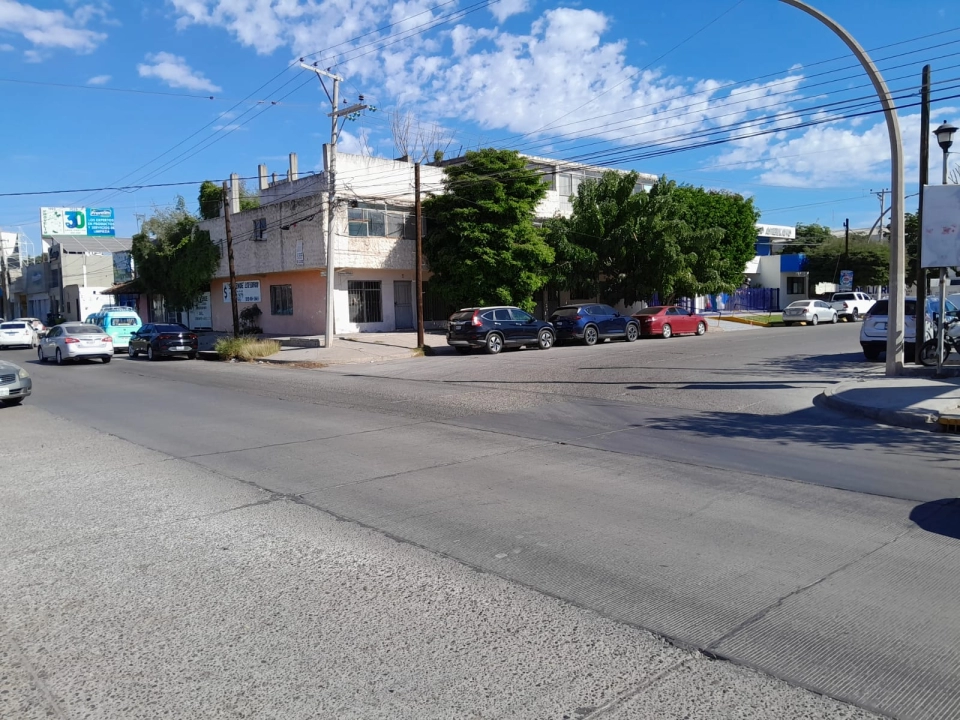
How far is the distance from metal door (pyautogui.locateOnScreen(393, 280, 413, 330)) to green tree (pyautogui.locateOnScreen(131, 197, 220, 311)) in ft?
35.2

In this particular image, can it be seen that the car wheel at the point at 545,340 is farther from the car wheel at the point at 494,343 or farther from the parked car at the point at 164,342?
the parked car at the point at 164,342

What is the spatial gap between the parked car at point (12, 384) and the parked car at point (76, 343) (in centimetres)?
1122

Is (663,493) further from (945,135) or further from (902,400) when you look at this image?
(945,135)

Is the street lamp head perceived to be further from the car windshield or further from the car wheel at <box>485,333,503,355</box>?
the car windshield

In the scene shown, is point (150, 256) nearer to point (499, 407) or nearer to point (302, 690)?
point (499, 407)

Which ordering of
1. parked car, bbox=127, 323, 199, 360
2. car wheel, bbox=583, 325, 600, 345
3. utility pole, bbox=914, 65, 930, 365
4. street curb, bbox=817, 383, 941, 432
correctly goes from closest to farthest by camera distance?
1. street curb, bbox=817, 383, 941, 432
2. utility pole, bbox=914, 65, 930, 365
3. parked car, bbox=127, 323, 199, 360
4. car wheel, bbox=583, 325, 600, 345

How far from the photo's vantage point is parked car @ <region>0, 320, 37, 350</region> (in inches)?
1528

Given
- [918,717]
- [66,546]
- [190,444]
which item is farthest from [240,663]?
[190,444]

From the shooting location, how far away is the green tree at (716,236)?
115ft

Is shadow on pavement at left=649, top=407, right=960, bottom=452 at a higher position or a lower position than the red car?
lower

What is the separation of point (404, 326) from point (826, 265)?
36.0m

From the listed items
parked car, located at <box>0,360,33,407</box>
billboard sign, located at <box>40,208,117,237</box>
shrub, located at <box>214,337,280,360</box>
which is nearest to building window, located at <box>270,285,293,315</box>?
shrub, located at <box>214,337,280,360</box>

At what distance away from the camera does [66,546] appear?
18.7 ft

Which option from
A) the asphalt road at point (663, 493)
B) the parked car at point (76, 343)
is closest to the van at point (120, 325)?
the parked car at point (76, 343)
